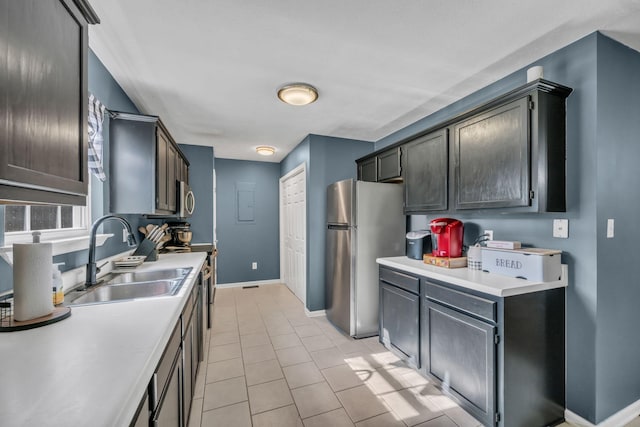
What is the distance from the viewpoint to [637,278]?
1.86 metres

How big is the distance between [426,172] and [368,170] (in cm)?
105

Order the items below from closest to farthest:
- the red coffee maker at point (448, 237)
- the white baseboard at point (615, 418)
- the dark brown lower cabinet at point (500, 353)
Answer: the dark brown lower cabinet at point (500, 353) < the white baseboard at point (615, 418) < the red coffee maker at point (448, 237)

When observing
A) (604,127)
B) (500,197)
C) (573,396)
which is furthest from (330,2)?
(573,396)

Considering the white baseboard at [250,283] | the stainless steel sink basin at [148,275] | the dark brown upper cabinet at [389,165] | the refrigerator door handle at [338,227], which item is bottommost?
the white baseboard at [250,283]

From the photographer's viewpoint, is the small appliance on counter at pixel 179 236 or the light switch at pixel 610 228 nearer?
the light switch at pixel 610 228

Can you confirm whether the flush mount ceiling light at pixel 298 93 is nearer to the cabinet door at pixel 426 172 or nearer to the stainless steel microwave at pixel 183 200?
the cabinet door at pixel 426 172

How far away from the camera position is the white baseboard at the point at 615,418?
173cm

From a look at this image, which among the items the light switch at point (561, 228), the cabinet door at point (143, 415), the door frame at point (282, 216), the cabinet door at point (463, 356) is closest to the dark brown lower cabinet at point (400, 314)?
the cabinet door at point (463, 356)

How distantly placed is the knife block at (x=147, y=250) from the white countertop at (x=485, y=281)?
2314 mm

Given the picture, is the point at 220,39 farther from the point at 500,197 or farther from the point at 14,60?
the point at 500,197

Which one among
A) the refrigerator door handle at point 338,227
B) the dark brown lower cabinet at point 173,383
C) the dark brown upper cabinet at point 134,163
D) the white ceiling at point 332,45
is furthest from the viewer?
the refrigerator door handle at point 338,227

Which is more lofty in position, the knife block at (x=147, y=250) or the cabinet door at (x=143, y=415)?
the knife block at (x=147, y=250)

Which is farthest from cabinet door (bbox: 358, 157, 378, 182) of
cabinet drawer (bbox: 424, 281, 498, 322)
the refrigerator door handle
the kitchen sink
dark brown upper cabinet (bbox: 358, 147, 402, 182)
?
the kitchen sink

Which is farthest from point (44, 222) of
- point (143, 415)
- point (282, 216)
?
point (282, 216)
